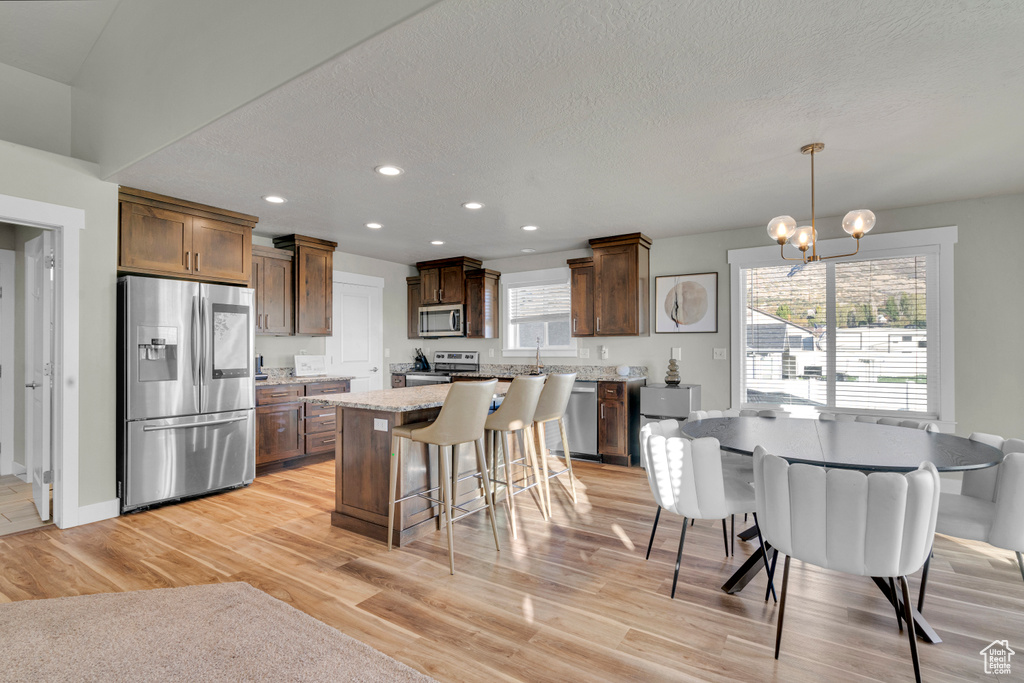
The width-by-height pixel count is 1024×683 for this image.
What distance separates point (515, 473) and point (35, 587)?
3.02 meters

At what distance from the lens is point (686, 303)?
5168mm

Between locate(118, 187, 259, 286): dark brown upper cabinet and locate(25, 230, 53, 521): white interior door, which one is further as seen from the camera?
locate(118, 187, 259, 286): dark brown upper cabinet

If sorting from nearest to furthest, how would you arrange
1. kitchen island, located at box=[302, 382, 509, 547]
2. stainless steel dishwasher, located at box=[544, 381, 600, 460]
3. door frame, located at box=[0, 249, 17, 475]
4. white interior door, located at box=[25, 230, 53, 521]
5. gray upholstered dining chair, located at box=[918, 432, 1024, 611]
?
gray upholstered dining chair, located at box=[918, 432, 1024, 611], kitchen island, located at box=[302, 382, 509, 547], white interior door, located at box=[25, 230, 53, 521], door frame, located at box=[0, 249, 17, 475], stainless steel dishwasher, located at box=[544, 381, 600, 460]

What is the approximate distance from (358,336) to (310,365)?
2.79 feet

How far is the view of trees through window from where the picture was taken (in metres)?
4.16

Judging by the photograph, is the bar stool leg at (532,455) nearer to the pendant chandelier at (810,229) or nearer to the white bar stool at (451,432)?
the white bar stool at (451,432)

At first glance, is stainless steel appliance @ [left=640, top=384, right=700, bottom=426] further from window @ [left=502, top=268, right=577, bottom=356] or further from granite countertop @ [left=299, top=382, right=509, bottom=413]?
granite countertop @ [left=299, top=382, right=509, bottom=413]

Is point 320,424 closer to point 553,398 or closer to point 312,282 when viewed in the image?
point 312,282

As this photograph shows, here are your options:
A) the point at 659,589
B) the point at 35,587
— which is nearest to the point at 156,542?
the point at 35,587

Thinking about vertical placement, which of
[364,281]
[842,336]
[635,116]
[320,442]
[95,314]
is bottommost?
[320,442]

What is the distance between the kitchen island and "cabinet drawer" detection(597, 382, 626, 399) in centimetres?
223

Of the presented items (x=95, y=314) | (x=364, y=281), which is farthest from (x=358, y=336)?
(x=95, y=314)

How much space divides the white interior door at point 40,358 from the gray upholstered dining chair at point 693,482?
13.2ft

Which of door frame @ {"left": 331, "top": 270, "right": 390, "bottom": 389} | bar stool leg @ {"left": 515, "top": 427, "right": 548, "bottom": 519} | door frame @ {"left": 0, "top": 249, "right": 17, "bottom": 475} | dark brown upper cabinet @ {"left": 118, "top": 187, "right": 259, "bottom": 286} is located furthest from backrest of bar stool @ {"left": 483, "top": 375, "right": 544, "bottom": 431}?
door frame @ {"left": 0, "top": 249, "right": 17, "bottom": 475}
